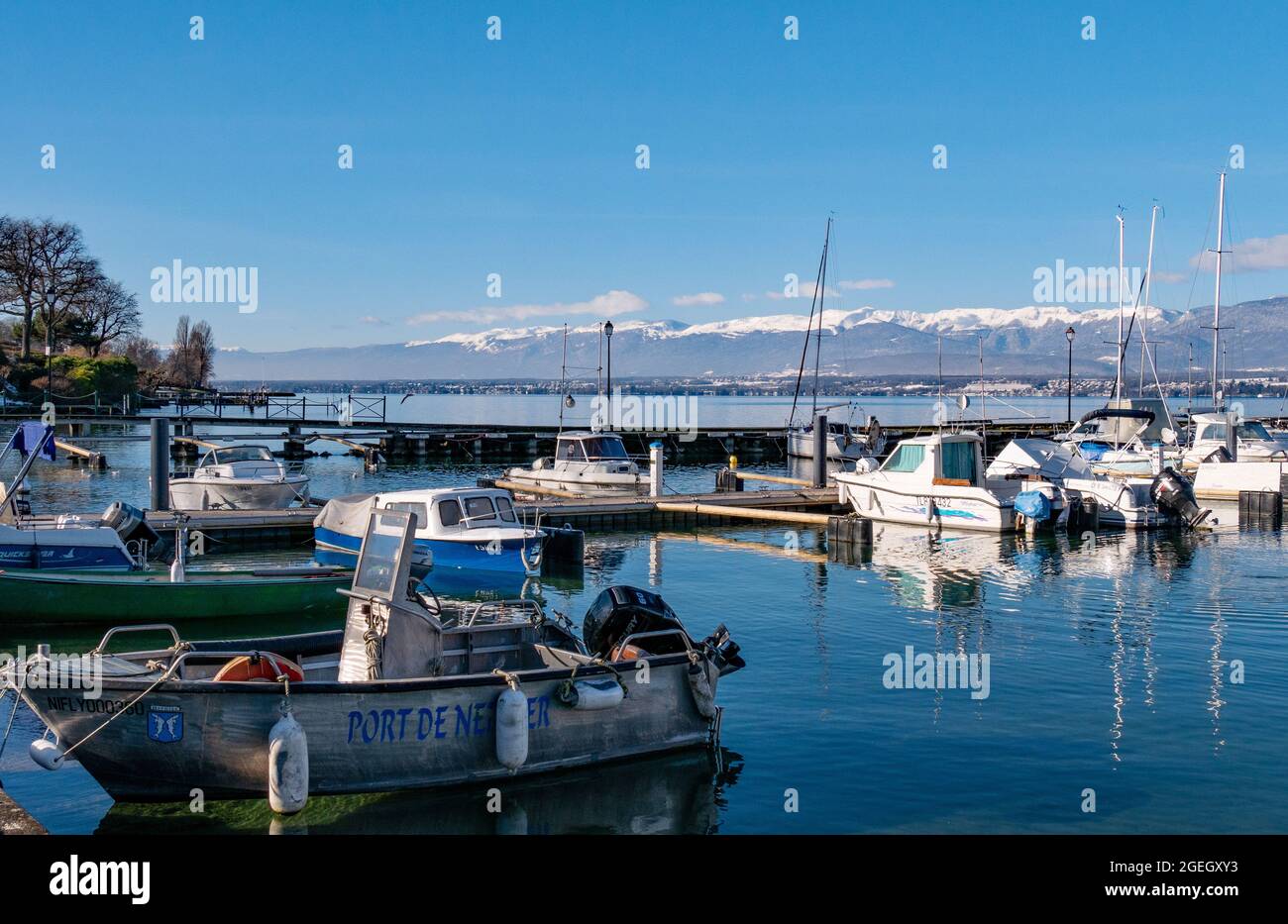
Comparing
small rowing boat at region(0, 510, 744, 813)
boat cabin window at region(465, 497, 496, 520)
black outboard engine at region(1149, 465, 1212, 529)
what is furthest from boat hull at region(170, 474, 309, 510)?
black outboard engine at region(1149, 465, 1212, 529)

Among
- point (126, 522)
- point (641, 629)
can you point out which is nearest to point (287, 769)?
point (641, 629)

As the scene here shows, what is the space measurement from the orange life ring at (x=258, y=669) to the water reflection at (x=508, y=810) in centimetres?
124

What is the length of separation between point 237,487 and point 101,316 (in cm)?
7361

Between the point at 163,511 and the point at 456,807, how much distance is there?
20733 mm

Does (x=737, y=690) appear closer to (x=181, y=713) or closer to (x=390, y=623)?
(x=390, y=623)

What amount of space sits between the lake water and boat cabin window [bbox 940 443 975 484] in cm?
595

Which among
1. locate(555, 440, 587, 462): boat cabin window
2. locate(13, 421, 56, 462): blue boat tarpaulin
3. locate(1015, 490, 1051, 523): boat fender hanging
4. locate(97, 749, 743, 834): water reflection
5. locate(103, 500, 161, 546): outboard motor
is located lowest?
locate(97, 749, 743, 834): water reflection

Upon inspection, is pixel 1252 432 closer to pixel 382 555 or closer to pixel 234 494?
pixel 234 494

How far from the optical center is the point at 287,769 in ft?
34.7

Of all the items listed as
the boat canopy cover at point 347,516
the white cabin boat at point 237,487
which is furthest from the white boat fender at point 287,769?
the white cabin boat at point 237,487

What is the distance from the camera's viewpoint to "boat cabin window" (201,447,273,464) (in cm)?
3575

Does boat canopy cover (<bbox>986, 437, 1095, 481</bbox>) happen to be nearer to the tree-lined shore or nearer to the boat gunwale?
Result: the boat gunwale

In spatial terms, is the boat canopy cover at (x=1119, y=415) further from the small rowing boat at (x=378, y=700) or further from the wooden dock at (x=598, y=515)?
the small rowing boat at (x=378, y=700)

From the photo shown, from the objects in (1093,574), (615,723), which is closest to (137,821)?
(615,723)
